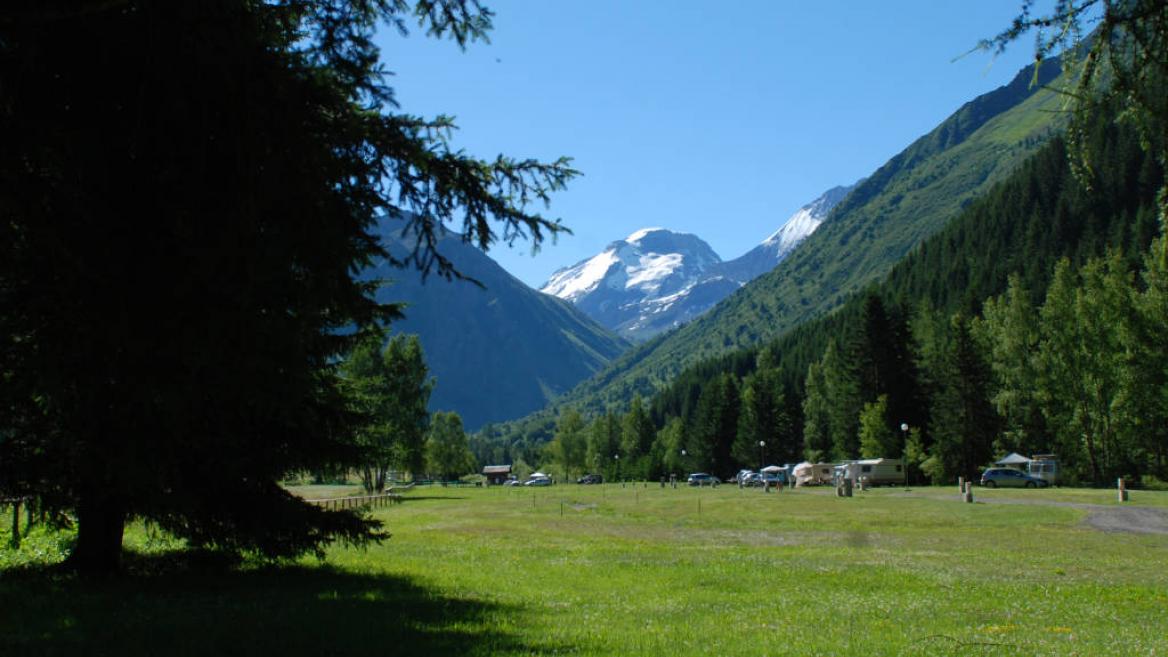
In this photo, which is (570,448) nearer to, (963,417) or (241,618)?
(963,417)

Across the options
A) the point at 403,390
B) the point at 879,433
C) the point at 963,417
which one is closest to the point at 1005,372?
the point at 963,417

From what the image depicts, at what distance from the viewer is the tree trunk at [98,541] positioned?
13.4 metres

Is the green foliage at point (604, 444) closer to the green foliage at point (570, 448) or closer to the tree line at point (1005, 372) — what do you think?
the tree line at point (1005, 372)

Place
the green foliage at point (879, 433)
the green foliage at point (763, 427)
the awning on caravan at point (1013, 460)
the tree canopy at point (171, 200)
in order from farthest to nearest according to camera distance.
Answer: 1. the green foliage at point (763, 427)
2. the green foliage at point (879, 433)
3. the awning on caravan at point (1013, 460)
4. the tree canopy at point (171, 200)

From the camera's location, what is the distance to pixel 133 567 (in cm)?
1468

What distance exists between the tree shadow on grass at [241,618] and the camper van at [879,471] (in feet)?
226

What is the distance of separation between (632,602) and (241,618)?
5.65 meters

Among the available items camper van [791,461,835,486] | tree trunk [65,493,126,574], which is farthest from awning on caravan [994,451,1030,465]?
tree trunk [65,493,126,574]

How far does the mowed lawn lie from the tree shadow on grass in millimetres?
39

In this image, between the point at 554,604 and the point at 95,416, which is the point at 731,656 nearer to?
the point at 554,604

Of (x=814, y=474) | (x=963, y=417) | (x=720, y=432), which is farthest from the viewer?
(x=720, y=432)

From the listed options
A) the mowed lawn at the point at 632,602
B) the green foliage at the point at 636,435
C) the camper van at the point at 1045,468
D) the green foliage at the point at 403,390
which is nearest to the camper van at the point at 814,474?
the camper van at the point at 1045,468

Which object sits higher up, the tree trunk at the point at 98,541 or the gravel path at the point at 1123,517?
the tree trunk at the point at 98,541

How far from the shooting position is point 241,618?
10.0 m
